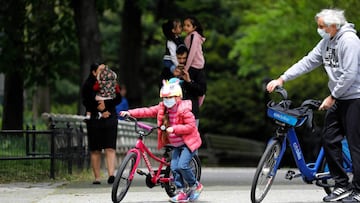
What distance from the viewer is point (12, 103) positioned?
22.5 m

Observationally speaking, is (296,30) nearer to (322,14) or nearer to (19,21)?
(19,21)

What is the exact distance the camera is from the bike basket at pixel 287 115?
9320mm

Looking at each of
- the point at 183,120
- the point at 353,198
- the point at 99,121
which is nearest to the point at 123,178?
the point at 183,120

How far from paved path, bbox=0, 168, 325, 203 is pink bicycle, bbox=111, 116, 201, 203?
0.31m

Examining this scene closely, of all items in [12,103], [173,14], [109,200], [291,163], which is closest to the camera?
[109,200]

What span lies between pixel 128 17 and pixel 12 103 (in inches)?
288

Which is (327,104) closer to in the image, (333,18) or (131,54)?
(333,18)

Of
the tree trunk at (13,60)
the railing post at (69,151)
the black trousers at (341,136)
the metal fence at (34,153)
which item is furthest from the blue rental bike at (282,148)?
the tree trunk at (13,60)

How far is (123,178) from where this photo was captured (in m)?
9.70

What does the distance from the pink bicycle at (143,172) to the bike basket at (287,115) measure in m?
1.16

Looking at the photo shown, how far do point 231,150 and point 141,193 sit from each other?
2352 centimetres

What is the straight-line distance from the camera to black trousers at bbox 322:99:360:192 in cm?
947

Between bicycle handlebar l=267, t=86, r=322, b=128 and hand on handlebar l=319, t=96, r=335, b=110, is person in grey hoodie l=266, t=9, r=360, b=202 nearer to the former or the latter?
hand on handlebar l=319, t=96, r=335, b=110

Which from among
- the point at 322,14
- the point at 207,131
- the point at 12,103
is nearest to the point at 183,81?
the point at 322,14
